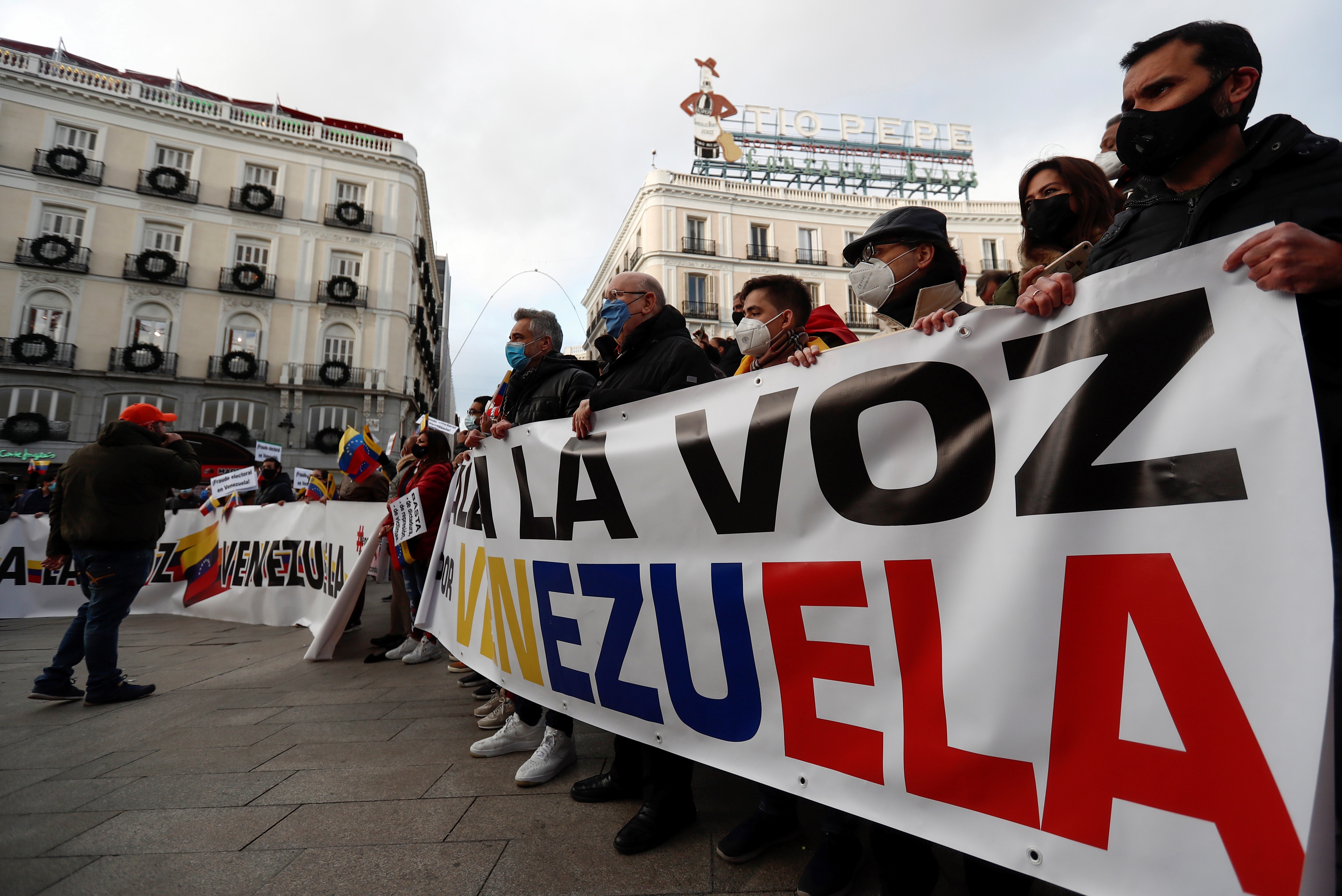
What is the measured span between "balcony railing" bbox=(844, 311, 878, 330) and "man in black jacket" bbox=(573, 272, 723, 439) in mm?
25497

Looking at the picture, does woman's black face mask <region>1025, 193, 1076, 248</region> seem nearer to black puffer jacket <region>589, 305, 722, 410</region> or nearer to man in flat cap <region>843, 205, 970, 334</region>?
man in flat cap <region>843, 205, 970, 334</region>

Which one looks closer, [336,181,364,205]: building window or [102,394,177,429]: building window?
[102,394,177,429]: building window

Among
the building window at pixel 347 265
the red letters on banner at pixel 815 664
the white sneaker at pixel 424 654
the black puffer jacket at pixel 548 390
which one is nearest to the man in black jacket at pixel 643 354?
the black puffer jacket at pixel 548 390

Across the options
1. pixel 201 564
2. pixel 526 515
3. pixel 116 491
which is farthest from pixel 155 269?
pixel 526 515

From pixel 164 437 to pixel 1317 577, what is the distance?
5670mm

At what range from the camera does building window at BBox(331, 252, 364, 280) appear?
24.1 metres

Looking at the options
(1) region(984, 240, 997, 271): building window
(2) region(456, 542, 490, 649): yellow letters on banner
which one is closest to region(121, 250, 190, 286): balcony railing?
(2) region(456, 542, 490, 649): yellow letters on banner

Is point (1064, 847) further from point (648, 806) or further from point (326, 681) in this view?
point (326, 681)

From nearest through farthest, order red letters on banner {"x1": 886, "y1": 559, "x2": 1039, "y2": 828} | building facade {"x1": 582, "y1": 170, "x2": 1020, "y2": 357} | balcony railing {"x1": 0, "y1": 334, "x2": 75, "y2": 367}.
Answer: red letters on banner {"x1": 886, "y1": 559, "x2": 1039, "y2": 828}
balcony railing {"x1": 0, "y1": 334, "x2": 75, "y2": 367}
building facade {"x1": 582, "y1": 170, "x2": 1020, "y2": 357}

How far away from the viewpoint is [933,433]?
4.86 ft

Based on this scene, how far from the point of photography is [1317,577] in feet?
3.17

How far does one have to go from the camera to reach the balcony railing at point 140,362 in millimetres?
20906

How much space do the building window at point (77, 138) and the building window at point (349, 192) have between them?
762 centimetres

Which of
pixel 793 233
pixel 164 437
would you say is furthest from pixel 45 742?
pixel 793 233
